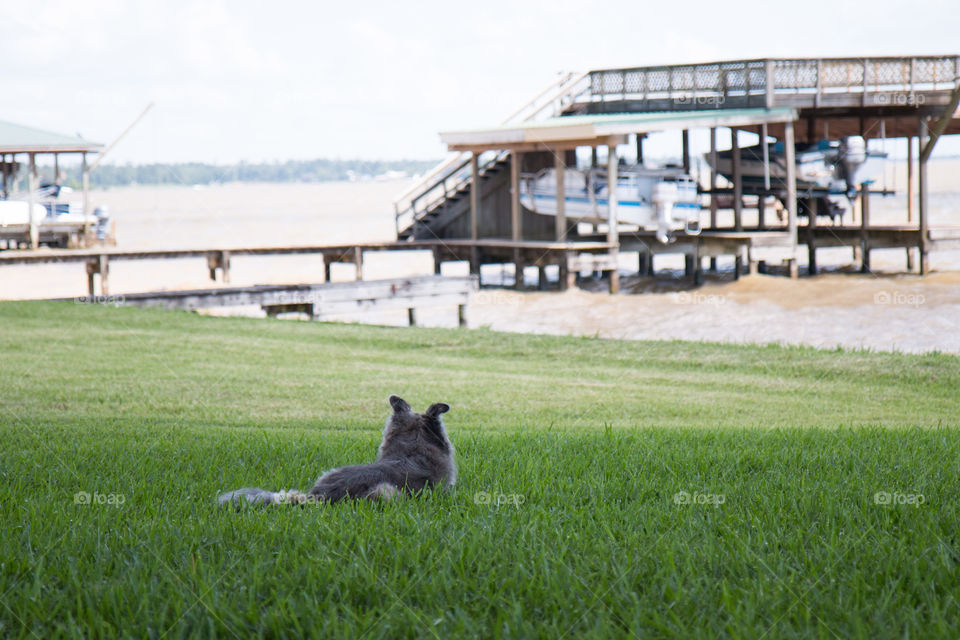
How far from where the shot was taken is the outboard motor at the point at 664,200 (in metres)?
29.9

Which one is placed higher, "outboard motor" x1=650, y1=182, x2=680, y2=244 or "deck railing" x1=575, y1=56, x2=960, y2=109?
"deck railing" x1=575, y1=56, x2=960, y2=109

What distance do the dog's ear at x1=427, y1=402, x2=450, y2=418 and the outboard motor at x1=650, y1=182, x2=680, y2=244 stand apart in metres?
25.2

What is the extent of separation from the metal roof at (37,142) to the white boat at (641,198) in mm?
14322

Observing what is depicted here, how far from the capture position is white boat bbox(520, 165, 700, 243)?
30.0 m

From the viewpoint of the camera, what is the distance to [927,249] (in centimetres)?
2997

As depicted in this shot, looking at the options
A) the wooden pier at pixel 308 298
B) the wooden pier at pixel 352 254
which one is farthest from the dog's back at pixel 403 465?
the wooden pier at pixel 352 254

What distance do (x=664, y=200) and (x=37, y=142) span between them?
60.8ft

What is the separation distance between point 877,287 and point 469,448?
74.8ft

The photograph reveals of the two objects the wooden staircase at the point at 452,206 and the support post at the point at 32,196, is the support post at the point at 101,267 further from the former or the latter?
the wooden staircase at the point at 452,206

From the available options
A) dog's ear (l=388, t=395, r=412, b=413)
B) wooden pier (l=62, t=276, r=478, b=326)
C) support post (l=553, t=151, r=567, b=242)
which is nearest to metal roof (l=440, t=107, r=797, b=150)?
support post (l=553, t=151, r=567, b=242)

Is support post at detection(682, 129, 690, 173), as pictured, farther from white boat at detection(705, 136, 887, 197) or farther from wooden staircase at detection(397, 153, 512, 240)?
wooden staircase at detection(397, 153, 512, 240)

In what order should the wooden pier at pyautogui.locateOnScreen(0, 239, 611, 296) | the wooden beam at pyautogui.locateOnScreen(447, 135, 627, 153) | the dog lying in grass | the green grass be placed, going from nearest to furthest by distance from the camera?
1. the green grass
2. the dog lying in grass
3. the wooden pier at pyautogui.locateOnScreen(0, 239, 611, 296)
4. the wooden beam at pyautogui.locateOnScreen(447, 135, 627, 153)

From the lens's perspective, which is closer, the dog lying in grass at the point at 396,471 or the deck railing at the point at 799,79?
the dog lying in grass at the point at 396,471

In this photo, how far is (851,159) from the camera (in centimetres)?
3259
